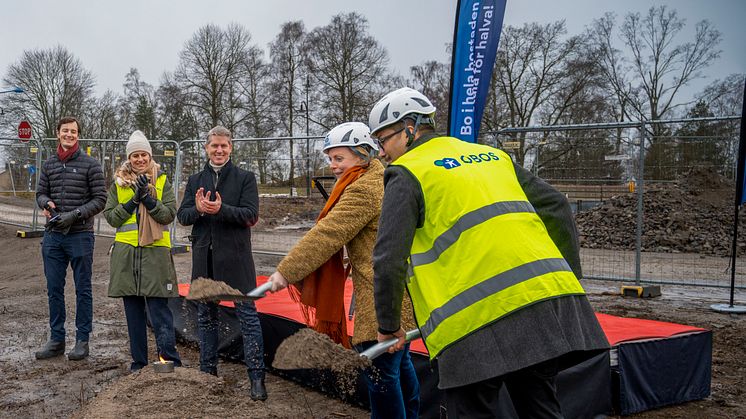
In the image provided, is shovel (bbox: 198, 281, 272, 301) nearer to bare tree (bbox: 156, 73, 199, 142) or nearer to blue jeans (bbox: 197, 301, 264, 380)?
blue jeans (bbox: 197, 301, 264, 380)

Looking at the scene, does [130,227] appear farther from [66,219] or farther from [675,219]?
[675,219]

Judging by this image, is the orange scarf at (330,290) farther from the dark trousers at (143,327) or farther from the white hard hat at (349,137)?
the dark trousers at (143,327)

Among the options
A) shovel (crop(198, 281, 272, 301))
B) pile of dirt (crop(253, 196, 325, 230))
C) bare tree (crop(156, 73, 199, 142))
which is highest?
bare tree (crop(156, 73, 199, 142))

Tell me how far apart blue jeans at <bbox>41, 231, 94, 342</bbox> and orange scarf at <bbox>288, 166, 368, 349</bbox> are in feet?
10.7

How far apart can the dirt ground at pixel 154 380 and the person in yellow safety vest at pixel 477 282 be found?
2.04m

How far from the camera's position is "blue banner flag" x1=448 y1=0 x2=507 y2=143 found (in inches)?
228

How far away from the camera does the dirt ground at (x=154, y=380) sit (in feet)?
13.5

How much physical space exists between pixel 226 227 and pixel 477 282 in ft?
9.17

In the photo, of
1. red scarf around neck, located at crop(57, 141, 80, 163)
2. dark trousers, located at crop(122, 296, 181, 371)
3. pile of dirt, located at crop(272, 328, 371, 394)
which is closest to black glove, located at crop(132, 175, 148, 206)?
dark trousers, located at crop(122, 296, 181, 371)

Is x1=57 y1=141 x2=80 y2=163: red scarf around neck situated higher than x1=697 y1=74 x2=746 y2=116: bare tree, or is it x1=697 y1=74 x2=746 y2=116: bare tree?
x1=697 y1=74 x2=746 y2=116: bare tree

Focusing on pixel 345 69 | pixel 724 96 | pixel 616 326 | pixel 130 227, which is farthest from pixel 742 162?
pixel 345 69

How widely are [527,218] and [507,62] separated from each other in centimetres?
2995

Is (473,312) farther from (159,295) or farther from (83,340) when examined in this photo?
(83,340)

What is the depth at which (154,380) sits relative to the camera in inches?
170
